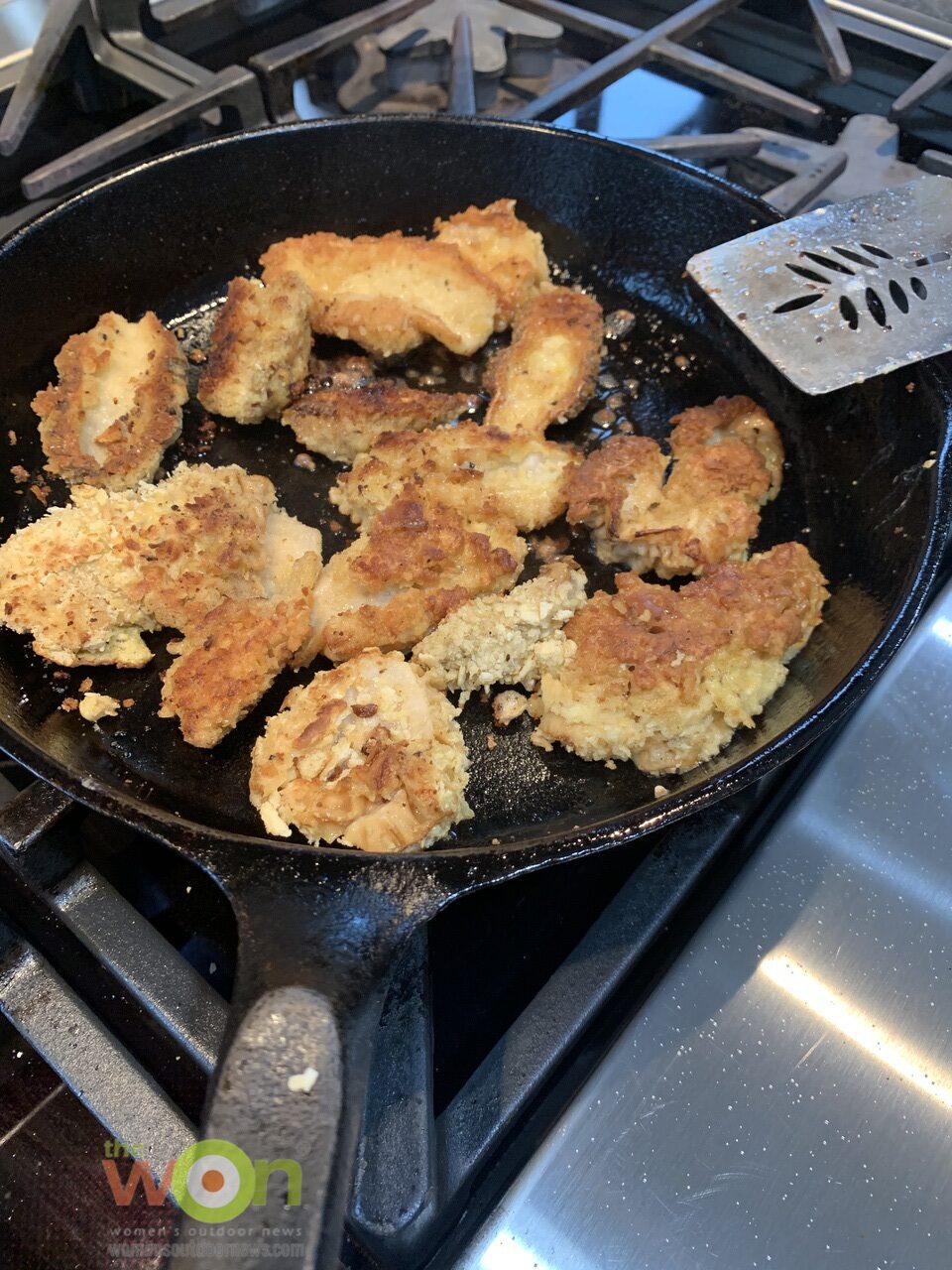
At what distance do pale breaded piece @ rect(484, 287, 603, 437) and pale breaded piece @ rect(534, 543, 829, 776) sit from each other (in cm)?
42

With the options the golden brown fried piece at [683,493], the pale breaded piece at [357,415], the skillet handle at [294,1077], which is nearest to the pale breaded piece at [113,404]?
the pale breaded piece at [357,415]

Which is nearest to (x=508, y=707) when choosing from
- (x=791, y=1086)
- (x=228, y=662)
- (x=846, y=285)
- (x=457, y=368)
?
(x=228, y=662)

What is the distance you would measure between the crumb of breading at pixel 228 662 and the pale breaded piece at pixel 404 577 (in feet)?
0.18

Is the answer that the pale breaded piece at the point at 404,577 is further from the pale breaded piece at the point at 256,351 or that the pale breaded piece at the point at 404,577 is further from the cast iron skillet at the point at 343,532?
the pale breaded piece at the point at 256,351

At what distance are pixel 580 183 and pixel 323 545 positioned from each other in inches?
37.9

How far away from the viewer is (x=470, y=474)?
1.50 meters

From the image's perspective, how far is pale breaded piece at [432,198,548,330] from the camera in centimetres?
176

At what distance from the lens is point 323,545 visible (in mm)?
1533

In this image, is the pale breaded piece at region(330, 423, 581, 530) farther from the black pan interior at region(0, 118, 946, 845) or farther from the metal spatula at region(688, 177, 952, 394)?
the metal spatula at region(688, 177, 952, 394)

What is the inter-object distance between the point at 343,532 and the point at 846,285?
3.04 feet

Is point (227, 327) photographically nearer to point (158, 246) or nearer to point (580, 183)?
point (158, 246)

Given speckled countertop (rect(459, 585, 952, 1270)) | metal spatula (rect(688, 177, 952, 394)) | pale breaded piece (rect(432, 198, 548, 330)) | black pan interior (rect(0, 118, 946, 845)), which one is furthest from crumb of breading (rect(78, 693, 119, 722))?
metal spatula (rect(688, 177, 952, 394))

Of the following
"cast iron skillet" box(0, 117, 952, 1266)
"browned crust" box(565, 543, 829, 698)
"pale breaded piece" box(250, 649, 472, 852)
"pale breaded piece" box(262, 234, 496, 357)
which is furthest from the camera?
"pale breaded piece" box(262, 234, 496, 357)

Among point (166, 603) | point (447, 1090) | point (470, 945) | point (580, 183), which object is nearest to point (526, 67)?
point (580, 183)
